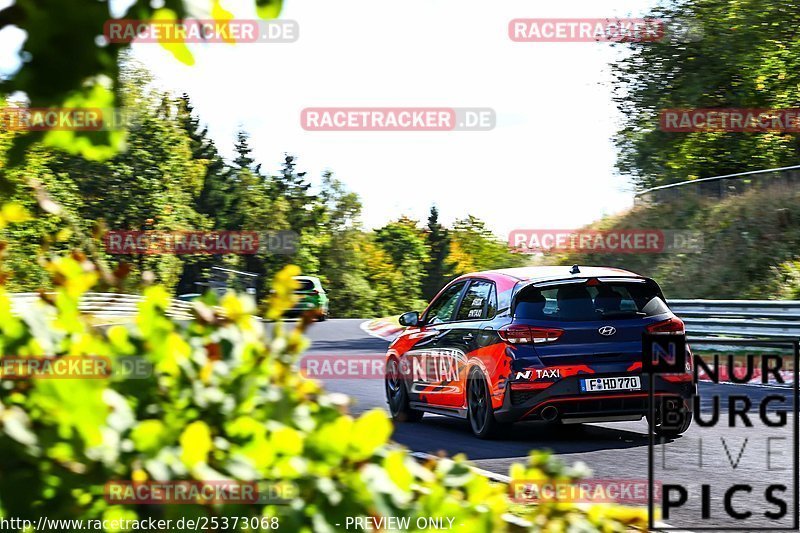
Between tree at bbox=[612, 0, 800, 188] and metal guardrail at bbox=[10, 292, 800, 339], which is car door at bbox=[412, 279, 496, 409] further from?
tree at bbox=[612, 0, 800, 188]

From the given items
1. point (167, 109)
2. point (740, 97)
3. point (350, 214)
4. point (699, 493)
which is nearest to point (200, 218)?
Result: point (167, 109)

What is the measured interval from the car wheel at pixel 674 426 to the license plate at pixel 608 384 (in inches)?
23.1

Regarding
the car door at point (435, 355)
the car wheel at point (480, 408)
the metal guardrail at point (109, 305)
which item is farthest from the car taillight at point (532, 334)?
the metal guardrail at point (109, 305)

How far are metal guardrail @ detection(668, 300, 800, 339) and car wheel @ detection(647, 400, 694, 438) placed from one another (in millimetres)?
9473

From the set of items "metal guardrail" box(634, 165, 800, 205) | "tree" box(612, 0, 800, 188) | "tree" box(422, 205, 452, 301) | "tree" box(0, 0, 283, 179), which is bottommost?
"tree" box(422, 205, 452, 301)

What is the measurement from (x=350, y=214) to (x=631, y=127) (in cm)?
6334

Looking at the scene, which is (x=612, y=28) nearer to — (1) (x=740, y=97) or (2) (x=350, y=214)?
(1) (x=740, y=97)

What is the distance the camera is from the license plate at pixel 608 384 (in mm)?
10555

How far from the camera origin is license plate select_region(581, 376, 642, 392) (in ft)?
34.6

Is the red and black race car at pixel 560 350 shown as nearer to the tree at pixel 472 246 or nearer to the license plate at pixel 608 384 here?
the license plate at pixel 608 384

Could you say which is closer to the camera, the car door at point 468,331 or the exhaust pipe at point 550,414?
the exhaust pipe at point 550,414

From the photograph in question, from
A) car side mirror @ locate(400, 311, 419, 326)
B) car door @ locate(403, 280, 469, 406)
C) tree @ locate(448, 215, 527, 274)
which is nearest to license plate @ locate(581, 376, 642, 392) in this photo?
car door @ locate(403, 280, 469, 406)

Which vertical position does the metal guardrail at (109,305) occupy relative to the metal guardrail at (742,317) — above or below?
above

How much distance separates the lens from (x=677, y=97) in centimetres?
3866
